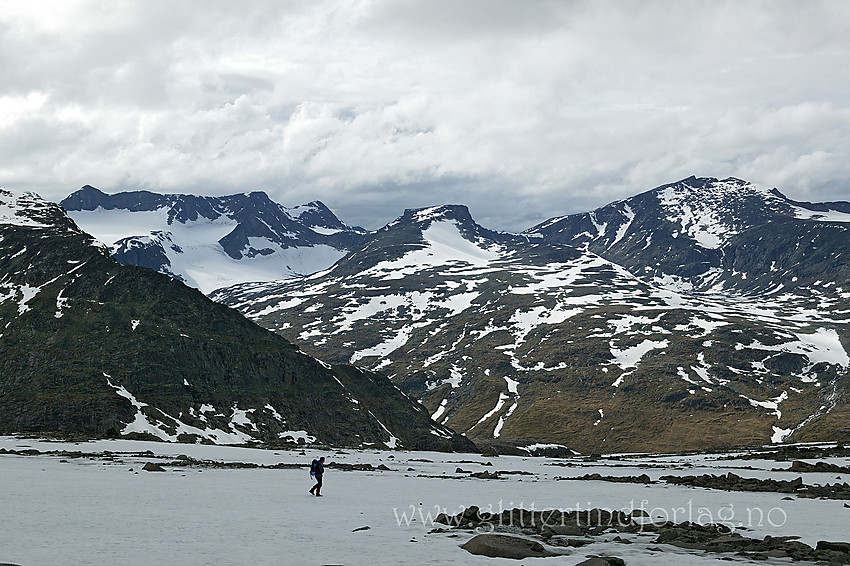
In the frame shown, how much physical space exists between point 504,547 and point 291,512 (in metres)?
13.8

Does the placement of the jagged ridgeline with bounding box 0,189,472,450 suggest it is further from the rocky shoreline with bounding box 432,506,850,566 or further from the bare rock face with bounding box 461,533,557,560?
the bare rock face with bounding box 461,533,557,560

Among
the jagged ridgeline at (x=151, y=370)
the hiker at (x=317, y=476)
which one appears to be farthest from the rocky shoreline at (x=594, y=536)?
the jagged ridgeline at (x=151, y=370)

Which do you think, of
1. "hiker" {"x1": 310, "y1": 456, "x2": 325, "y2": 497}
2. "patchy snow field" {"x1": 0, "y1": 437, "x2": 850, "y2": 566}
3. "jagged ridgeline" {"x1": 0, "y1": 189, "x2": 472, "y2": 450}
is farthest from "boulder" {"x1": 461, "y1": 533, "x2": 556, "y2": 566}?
"jagged ridgeline" {"x1": 0, "y1": 189, "x2": 472, "y2": 450}

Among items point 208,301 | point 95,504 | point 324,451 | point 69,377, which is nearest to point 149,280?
point 208,301

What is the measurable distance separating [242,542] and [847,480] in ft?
169

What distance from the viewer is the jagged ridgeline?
111 meters

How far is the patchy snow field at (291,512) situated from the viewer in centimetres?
2222

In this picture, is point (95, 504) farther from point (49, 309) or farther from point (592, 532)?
point (49, 309)

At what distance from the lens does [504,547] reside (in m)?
22.7

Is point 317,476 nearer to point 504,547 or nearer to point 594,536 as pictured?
point 594,536

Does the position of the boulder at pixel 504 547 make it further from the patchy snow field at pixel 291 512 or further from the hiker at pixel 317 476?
the hiker at pixel 317 476

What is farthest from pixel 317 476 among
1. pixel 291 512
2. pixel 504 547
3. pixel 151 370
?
pixel 151 370

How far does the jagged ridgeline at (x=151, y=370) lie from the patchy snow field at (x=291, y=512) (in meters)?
50.5

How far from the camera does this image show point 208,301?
16412cm
